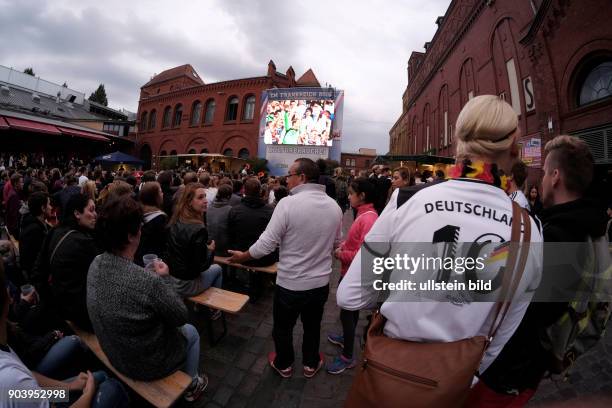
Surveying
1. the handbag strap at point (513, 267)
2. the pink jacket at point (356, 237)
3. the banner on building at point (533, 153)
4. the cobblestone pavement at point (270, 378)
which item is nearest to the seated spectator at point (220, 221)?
the cobblestone pavement at point (270, 378)

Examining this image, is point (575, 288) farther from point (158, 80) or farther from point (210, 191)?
point (158, 80)

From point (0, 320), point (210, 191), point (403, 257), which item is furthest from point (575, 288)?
point (210, 191)

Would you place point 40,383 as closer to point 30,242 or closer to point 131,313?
point 131,313

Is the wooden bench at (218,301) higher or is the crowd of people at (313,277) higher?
the crowd of people at (313,277)

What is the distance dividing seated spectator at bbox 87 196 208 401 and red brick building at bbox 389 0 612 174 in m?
10.8

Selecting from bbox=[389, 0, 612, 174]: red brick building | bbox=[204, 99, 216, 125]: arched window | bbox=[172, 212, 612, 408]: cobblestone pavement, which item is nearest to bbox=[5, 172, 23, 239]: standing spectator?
bbox=[172, 212, 612, 408]: cobblestone pavement

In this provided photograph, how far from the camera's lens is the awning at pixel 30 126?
720 inches

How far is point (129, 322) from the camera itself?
174cm

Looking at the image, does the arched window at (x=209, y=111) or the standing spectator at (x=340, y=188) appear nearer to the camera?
the standing spectator at (x=340, y=188)

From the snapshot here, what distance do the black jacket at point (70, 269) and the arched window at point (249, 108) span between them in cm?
2632

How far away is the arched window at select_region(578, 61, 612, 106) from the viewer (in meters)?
7.29

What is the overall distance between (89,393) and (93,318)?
0.46 meters

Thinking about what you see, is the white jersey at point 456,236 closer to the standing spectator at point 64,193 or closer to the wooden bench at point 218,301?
the wooden bench at point 218,301

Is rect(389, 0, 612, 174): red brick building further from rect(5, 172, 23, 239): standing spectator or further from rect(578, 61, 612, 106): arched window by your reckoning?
rect(5, 172, 23, 239): standing spectator
